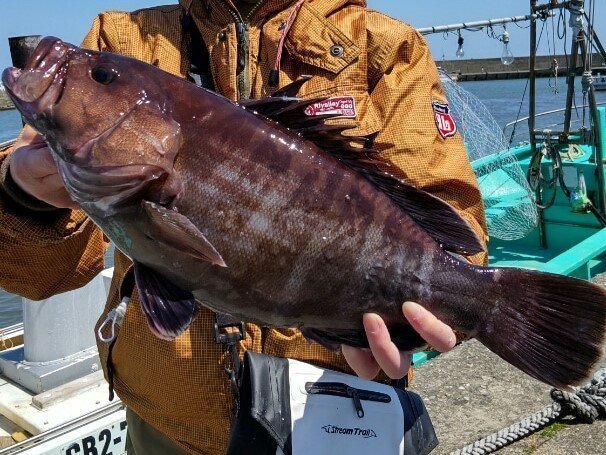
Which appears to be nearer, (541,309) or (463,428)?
(541,309)

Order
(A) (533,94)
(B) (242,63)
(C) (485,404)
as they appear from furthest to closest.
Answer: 1. (A) (533,94)
2. (C) (485,404)
3. (B) (242,63)

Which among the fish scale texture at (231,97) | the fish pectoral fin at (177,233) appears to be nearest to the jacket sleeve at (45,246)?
the fish scale texture at (231,97)

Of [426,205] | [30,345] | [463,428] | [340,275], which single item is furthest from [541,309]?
[30,345]

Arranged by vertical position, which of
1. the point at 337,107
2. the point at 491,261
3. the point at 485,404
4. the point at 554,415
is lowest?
the point at 491,261

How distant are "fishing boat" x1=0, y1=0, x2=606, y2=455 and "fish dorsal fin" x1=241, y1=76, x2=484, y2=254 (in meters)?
2.60

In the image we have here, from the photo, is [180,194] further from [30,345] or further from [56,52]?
[30,345]

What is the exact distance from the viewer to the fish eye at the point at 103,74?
1738mm

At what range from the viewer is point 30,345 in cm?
439

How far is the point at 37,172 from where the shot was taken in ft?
6.12

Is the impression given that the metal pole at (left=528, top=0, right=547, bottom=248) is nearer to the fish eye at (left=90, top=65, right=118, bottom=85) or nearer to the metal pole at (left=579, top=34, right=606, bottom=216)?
the metal pole at (left=579, top=34, right=606, bottom=216)

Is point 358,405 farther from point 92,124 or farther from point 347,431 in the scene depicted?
point 92,124

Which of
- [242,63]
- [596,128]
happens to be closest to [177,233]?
[242,63]

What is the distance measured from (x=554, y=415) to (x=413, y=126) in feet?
8.46

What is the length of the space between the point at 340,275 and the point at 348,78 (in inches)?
33.3
